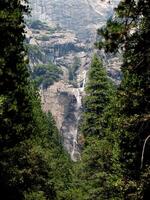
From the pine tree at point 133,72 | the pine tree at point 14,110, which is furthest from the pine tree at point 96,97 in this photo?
the pine tree at point 133,72

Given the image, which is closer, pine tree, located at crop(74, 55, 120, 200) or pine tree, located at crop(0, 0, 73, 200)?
pine tree, located at crop(0, 0, 73, 200)

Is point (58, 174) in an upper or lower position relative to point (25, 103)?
lower

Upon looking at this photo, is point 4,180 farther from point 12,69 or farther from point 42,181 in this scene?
point 42,181

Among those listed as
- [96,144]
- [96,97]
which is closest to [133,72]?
[96,144]

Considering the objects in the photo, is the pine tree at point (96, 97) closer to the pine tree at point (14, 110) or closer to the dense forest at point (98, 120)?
the dense forest at point (98, 120)

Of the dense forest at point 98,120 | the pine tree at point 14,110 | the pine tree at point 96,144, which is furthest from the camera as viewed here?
the pine tree at point 96,144

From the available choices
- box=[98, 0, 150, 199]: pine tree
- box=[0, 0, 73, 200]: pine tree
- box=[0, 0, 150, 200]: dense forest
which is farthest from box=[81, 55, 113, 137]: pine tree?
box=[98, 0, 150, 199]: pine tree

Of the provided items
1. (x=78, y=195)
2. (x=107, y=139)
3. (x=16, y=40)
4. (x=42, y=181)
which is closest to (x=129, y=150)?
(x=16, y=40)

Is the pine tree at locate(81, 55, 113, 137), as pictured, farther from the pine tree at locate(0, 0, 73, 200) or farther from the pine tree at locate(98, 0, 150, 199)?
the pine tree at locate(98, 0, 150, 199)
